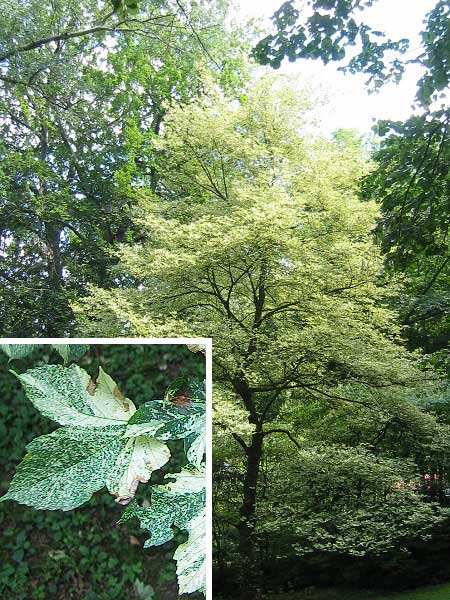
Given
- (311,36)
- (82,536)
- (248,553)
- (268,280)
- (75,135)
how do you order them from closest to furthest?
(82,536)
(311,36)
(268,280)
(248,553)
(75,135)

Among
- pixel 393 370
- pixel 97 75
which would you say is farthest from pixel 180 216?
pixel 97 75

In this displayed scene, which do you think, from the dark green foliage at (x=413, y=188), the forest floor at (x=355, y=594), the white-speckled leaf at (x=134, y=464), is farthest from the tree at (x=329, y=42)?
the forest floor at (x=355, y=594)

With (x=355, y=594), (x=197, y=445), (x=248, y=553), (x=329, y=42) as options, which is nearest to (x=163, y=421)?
(x=197, y=445)

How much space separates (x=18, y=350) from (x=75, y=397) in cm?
20

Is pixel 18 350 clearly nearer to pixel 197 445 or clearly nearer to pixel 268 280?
pixel 197 445

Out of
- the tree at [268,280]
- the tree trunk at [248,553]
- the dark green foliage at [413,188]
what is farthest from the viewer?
the tree trunk at [248,553]

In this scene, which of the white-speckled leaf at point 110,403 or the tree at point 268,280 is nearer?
the white-speckled leaf at point 110,403

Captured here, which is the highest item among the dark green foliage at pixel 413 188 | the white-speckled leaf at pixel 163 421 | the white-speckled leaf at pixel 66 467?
the dark green foliage at pixel 413 188

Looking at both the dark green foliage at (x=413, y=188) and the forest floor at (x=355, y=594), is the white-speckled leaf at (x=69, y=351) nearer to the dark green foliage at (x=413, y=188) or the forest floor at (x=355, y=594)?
the dark green foliage at (x=413, y=188)

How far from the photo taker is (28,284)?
31.0 feet

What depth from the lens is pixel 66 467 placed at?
1.98 metres

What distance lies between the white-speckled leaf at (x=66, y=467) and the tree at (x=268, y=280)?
3754mm

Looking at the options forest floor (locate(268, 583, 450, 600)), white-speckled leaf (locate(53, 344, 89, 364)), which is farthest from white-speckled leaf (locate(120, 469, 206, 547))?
forest floor (locate(268, 583, 450, 600))

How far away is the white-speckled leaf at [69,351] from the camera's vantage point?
6.59 feet
